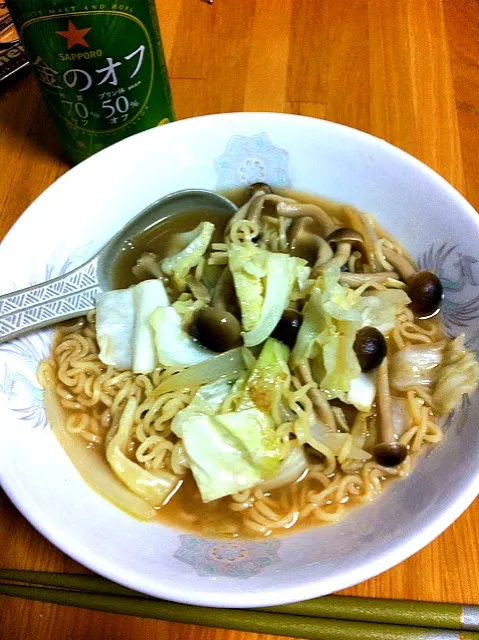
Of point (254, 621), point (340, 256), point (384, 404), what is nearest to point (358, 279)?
point (340, 256)

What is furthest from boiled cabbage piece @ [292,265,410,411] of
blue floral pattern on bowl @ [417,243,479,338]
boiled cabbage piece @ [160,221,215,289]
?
boiled cabbage piece @ [160,221,215,289]

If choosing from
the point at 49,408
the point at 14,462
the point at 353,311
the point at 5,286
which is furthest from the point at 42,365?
the point at 353,311

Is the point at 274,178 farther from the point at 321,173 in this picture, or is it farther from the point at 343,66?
the point at 343,66

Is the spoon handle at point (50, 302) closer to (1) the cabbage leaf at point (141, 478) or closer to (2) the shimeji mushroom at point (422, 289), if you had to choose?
(1) the cabbage leaf at point (141, 478)

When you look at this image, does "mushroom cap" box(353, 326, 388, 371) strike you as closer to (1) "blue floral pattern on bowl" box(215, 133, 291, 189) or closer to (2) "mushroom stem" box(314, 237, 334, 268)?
(2) "mushroom stem" box(314, 237, 334, 268)

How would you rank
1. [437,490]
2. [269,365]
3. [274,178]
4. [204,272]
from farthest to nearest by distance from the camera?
[274,178] < [204,272] < [269,365] < [437,490]
